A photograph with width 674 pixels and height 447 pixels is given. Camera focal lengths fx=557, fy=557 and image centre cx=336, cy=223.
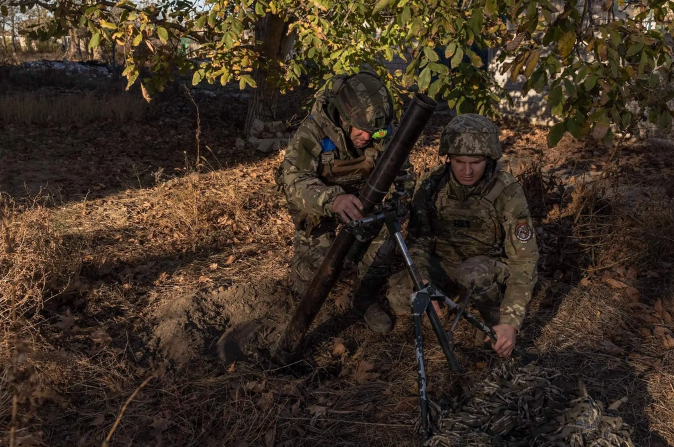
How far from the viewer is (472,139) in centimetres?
329

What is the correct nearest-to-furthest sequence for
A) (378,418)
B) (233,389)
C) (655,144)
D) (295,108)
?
(378,418), (233,389), (655,144), (295,108)

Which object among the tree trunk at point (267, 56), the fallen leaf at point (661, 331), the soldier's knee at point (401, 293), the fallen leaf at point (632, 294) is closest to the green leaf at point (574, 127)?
the soldier's knee at point (401, 293)

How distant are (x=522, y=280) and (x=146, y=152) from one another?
765cm

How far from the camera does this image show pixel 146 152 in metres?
9.34

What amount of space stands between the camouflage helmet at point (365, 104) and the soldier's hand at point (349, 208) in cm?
79

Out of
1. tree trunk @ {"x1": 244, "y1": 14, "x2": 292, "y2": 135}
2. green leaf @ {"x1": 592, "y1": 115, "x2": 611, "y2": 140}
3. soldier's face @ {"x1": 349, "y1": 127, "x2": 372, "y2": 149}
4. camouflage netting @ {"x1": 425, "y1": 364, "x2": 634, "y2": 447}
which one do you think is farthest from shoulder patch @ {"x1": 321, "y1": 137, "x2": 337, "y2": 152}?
tree trunk @ {"x1": 244, "y1": 14, "x2": 292, "y2": 135}

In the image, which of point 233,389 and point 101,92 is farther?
point 101,92

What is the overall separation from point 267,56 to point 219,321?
6163 millimetres

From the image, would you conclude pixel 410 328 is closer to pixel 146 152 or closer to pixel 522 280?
pixel 522 280

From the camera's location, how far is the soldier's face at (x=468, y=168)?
3.38 meters

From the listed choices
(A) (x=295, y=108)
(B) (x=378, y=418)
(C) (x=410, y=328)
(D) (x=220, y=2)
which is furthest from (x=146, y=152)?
(B) (x=378, y=418)

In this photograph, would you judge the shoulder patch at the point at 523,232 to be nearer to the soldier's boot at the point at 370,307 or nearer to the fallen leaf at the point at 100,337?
the soldier's boot at the point at 370,307

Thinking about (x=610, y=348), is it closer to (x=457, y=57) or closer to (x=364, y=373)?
(x=364, y=373)

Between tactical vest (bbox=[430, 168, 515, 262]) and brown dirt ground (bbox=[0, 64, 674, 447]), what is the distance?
60 centimetres
